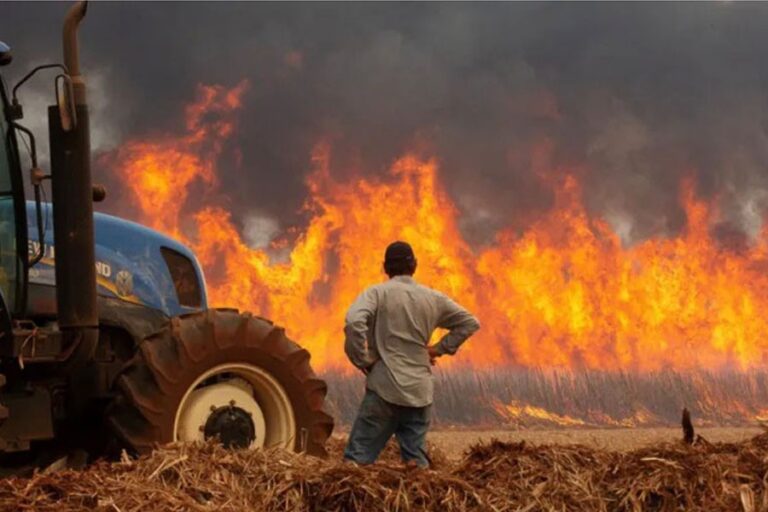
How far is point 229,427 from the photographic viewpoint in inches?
341

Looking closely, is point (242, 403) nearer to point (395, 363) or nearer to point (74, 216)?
point (395, 363)

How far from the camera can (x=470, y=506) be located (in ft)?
20.0

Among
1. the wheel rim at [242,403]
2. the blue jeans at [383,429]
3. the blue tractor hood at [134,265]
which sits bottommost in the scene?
the blue jeans at [383,429]

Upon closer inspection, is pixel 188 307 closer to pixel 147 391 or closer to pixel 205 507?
pixel 147 391

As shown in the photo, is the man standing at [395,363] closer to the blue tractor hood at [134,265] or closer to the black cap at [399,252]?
the black cap at [399,252]

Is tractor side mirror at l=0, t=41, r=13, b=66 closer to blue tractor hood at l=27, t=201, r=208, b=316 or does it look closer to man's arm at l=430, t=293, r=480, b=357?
blue tractor hood at l=27, t=201, r=208, b=316

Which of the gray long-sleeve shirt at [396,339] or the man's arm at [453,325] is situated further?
the man's arm at [453,325]

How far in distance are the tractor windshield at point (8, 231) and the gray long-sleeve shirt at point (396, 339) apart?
8.00 feet

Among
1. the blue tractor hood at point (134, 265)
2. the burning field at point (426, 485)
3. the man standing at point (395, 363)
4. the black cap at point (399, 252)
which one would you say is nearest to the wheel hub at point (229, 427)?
the man standing at point (395, 363)

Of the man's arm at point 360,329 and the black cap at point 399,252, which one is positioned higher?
the black cap at point 399,252

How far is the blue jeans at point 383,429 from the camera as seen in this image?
26.1ft

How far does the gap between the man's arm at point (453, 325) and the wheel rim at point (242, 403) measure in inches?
59.9

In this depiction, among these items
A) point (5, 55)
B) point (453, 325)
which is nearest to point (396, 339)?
point (453, 325)

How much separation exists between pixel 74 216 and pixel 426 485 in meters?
3.55
